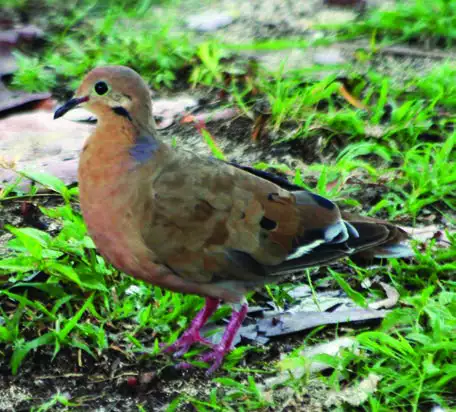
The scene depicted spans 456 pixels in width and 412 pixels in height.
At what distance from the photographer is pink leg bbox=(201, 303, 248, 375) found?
10.5ft

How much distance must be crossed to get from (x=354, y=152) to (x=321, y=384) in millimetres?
1796

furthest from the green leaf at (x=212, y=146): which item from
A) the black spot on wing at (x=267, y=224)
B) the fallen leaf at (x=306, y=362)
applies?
the fallen leaf at (x=306, y=362)

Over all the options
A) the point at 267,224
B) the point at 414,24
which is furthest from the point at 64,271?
the point at 414,24

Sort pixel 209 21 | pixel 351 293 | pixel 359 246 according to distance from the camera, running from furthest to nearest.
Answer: pixel 209 21
pixel 351 293
pixel 359 246

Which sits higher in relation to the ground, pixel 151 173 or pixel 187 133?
pixel 151 173

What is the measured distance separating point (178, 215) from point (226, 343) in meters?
0.52

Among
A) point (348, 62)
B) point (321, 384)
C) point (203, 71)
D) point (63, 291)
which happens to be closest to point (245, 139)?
point (203, 71)

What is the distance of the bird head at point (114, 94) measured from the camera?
3127 millimetres

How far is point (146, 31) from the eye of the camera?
230 inches

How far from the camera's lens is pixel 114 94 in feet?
10.3

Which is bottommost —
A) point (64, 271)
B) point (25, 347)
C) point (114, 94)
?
point (25, 347)

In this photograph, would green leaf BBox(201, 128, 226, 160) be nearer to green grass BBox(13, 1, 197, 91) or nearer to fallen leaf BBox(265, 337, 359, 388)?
green grass BBox(13, 1, 197, 91)

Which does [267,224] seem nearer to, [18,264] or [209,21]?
[18,264]

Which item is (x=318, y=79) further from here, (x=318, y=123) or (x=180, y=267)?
(x=180, y=267)
